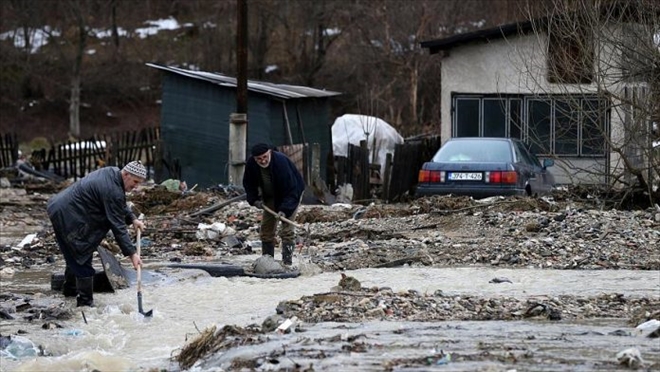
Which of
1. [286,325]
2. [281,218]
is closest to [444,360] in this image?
[286,325]

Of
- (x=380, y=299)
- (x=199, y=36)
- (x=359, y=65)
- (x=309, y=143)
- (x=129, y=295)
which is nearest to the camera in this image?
(x=380, y=299)

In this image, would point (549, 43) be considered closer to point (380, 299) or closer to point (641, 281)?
point (641, 281)

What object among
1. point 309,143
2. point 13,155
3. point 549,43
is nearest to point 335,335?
point 549,43

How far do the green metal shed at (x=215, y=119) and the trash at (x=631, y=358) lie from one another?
64.7 ft

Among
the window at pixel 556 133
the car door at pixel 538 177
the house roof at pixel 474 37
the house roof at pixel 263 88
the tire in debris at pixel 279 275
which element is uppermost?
the house roof at pixel 474 37

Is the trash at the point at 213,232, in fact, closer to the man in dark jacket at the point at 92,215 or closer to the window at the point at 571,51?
the window at the point at 571,51

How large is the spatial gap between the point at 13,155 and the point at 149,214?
12.0 m

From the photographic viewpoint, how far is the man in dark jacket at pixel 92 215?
486 inches

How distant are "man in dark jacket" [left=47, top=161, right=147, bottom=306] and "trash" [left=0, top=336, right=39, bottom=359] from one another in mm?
1813

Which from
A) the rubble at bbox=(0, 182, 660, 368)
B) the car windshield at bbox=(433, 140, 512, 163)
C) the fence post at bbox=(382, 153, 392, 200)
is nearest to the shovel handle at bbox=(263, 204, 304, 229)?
the rubble at bbox=(0, 182, 660, 368)

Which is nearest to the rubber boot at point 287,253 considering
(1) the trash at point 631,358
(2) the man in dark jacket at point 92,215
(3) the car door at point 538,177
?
(2) the man in dark jacket at point 92,215

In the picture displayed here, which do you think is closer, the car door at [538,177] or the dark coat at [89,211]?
the dark coat at [89,211]

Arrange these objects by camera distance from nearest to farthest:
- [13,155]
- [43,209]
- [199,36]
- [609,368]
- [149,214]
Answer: [609,368]
[149,214]
[43,209]
[13,155]
[199,36]

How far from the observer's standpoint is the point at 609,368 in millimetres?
8422
